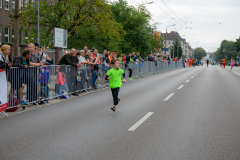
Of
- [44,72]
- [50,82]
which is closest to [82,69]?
[50,82]

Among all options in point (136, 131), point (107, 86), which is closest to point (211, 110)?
point (136, 131)

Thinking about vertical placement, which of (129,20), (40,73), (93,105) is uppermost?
(129,20)

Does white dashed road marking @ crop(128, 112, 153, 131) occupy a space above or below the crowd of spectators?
below

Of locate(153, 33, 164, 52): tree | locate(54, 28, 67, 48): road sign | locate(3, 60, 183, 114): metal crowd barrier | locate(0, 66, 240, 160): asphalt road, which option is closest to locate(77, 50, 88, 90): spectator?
locate(3, 60, 183, 114): metal crowd barrier

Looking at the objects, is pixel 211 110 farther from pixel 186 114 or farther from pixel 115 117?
pixel 115 117

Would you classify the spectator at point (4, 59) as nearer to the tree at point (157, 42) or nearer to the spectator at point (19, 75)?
the spectator at point (19, 75)

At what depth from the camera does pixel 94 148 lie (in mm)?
5160

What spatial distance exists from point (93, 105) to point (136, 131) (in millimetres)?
4035

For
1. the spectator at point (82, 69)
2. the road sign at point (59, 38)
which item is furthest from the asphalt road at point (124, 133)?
the road sign at point (59, 38)

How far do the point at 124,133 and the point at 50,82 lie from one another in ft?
→ 18.2

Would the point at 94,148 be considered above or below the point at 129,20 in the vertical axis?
below

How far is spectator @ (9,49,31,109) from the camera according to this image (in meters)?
9.07

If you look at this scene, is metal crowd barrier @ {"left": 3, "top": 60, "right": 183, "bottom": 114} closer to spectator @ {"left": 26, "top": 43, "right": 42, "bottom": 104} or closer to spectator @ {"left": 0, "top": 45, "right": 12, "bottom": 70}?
spectator @ {"left": 26, "top": 43, "right": 42, "bottom": 104}

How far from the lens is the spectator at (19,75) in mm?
9070
